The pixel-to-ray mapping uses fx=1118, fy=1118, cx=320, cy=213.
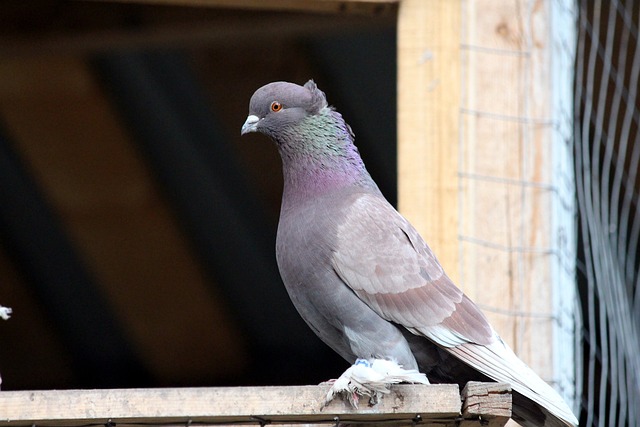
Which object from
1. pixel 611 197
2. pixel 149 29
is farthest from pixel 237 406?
pixel 149 29

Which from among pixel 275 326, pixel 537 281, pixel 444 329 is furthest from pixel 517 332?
pixel 275 326

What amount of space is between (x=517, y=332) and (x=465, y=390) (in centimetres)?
91

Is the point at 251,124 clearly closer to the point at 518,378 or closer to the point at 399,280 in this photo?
the point at 399,280

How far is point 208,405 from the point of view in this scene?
1.92 m

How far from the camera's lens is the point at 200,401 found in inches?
75.8

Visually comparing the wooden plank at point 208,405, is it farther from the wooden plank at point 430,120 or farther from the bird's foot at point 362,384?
the wooden plank at point 430,120

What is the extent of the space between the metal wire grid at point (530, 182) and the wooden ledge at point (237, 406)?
90cm

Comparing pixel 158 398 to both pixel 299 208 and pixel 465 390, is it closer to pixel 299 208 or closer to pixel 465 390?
pixel 465 390

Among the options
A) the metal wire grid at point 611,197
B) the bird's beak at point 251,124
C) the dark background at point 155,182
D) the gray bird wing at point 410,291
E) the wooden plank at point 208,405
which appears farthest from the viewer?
the dark background at point 155,182

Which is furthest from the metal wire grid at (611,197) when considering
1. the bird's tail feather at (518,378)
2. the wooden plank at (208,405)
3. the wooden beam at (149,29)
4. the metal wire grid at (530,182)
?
the wooden plank at (208,405)

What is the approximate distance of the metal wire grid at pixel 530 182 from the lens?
290 centimetres

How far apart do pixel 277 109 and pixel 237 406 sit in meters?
0.85

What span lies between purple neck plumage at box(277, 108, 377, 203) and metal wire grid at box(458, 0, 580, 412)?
0.47m

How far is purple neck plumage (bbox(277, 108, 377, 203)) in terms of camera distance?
2.53m
